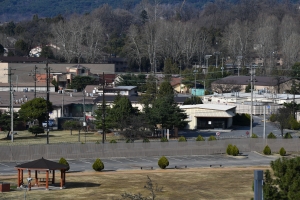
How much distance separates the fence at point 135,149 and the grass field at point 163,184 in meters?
5.01

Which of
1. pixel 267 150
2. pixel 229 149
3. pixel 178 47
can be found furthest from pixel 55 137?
pixel 178 47

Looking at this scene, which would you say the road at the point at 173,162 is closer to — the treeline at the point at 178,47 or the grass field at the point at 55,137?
the grass field at the point at 55,137

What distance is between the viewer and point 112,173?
41.7 metres

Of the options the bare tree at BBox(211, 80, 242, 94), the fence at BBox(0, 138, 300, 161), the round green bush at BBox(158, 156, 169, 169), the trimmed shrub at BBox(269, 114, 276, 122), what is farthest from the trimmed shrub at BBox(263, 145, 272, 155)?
the bare tree at BBox(211, 80, 242, 94)

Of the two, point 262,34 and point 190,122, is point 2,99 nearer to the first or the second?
point 190,122

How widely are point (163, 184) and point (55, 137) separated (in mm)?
20947

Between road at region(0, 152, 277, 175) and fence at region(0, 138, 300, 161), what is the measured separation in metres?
0.57

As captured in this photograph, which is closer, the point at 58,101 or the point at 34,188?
the point at 34,188

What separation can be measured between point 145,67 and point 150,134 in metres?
66.4

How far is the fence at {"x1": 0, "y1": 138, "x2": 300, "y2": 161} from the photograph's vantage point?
149 feet

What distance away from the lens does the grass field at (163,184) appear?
3472cm

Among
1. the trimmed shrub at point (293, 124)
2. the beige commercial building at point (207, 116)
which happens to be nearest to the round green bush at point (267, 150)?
the trimmed shrub at point (293, 124)

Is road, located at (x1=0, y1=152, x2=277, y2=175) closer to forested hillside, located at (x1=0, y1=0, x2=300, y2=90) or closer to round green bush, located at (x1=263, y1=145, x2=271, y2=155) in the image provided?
round green bush, located at (x1=263, y1=145, x2=271, y2=155)

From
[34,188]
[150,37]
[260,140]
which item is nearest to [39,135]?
[260,140]
